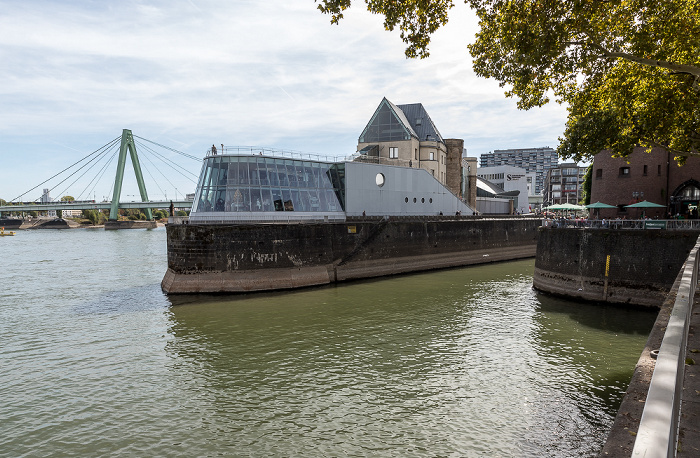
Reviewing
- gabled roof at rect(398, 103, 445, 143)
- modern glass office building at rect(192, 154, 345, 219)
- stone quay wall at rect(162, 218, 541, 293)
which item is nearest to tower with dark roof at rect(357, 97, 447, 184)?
gabled roof at rect(398, 103, 445, 143)

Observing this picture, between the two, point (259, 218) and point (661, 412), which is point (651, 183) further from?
point (661, 412)

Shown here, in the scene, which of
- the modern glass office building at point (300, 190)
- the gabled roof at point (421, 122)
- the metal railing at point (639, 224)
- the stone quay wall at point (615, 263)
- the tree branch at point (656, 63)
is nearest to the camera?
the tree branch at point (656, 63)

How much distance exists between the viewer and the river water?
33.3ft

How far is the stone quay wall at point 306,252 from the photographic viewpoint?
26422mm

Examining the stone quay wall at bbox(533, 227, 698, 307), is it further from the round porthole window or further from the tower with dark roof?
the tower with dark roof

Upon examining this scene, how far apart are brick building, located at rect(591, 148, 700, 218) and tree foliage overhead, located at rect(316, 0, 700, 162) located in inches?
793

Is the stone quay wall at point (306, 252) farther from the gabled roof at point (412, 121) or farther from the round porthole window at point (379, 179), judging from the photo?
the gabled roof at point (412, 121)

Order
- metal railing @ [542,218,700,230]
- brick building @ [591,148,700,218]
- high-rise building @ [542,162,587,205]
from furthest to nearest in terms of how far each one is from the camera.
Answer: high-rise building @ [542,162,587,205] < brick building @ [591,148,700,218] < metal railing @ [542,218,700,230]

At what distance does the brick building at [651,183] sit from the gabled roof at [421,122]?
2064 cm

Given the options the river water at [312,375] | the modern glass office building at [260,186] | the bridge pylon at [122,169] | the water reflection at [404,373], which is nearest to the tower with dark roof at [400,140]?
the modern glass office building at [260,186]

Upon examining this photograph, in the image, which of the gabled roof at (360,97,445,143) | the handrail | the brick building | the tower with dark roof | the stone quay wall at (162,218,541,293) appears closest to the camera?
the handrail

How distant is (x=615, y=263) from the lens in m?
23.8

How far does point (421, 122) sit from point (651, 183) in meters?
28.0

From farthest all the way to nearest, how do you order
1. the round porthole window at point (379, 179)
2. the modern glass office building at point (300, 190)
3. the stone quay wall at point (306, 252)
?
the round porthole window at point (379, 179) < the modern glass office building at point (300, 190) < the stone quay wall at point (306, 252)
